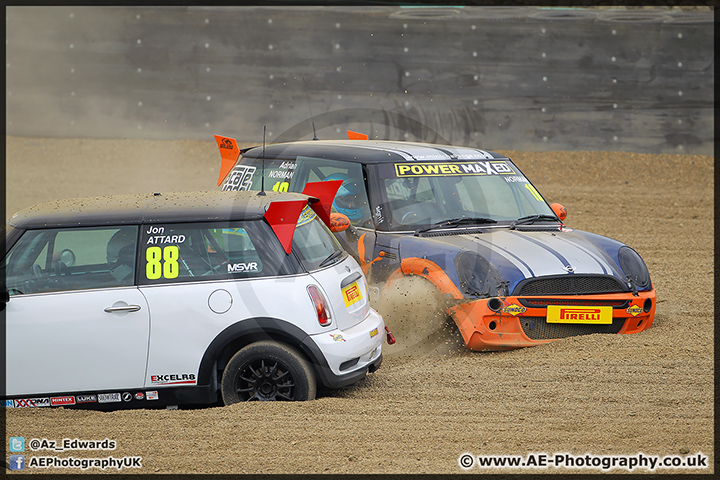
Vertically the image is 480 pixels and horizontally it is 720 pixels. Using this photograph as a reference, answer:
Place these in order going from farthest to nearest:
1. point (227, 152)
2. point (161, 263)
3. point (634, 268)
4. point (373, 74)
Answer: point (373, 74), point (227, 152), point (634, 268), point (161, 263)

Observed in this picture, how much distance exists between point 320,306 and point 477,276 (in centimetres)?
180

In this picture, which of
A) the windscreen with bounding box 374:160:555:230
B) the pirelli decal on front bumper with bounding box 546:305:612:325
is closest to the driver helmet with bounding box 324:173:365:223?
the windscreen with bounding box 374:160:555:230

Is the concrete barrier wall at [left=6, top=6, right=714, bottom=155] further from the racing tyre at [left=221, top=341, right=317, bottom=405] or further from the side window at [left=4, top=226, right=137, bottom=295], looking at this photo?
the racing tyre at [left=221, top=341, right=317, bottom=405]

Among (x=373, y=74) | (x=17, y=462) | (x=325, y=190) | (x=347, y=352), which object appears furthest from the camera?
(x=373, y=74)

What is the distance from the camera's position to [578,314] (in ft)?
21.0

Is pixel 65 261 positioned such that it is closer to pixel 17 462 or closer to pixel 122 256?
pixel 122 256

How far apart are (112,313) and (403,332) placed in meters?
2.61

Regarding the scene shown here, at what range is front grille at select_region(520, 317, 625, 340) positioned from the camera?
6336 millimetres

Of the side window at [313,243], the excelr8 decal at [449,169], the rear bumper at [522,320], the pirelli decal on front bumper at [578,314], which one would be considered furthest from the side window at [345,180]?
the pirelli decal on front bumper at [578,314]

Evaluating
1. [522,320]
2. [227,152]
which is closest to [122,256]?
[522,320]

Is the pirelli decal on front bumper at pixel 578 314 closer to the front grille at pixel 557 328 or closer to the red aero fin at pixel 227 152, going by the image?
the front grille at pixel 557 328

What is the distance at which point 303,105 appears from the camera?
641 inches

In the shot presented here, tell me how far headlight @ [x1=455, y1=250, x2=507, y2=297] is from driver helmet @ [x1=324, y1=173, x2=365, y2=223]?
1.22 meters

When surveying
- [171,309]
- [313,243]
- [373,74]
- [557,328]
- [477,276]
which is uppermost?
[373,74]
